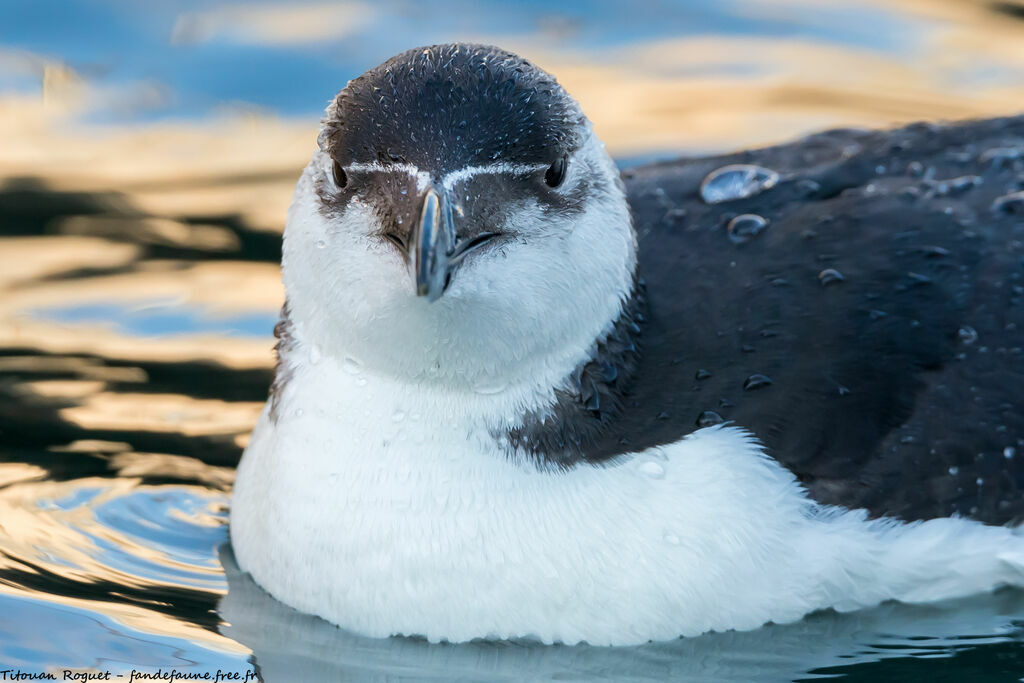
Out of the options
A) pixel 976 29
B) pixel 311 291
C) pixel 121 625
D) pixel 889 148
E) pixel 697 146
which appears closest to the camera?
pixel 311 291

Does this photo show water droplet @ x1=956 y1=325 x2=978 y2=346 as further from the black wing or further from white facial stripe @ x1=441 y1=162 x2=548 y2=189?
white facial stripe @ x1=441 y1=162 x2=548 y2=189

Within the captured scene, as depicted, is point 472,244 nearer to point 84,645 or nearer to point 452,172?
point 452,172

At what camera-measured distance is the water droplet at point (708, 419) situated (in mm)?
6246

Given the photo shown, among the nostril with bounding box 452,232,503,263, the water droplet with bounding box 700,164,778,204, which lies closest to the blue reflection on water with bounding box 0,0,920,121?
the water droplet with bounding box 700,164,778,204

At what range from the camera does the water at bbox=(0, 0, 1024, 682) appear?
20.7 ft

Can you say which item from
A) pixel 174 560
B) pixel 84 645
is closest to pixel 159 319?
pixel 174 560

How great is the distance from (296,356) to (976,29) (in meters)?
7.99

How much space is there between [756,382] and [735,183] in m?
1.15

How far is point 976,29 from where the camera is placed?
1267 centimetres

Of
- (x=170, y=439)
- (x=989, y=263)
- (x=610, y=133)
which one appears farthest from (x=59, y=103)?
(x=989, y=263)

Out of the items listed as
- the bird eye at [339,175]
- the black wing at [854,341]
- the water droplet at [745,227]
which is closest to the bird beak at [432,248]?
the bird eye at [339,175]

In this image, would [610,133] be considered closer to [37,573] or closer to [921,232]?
[921,232]

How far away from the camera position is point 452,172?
5.55 meters

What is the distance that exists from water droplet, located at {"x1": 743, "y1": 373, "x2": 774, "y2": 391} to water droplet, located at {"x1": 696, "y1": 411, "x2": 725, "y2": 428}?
0.55 ft
